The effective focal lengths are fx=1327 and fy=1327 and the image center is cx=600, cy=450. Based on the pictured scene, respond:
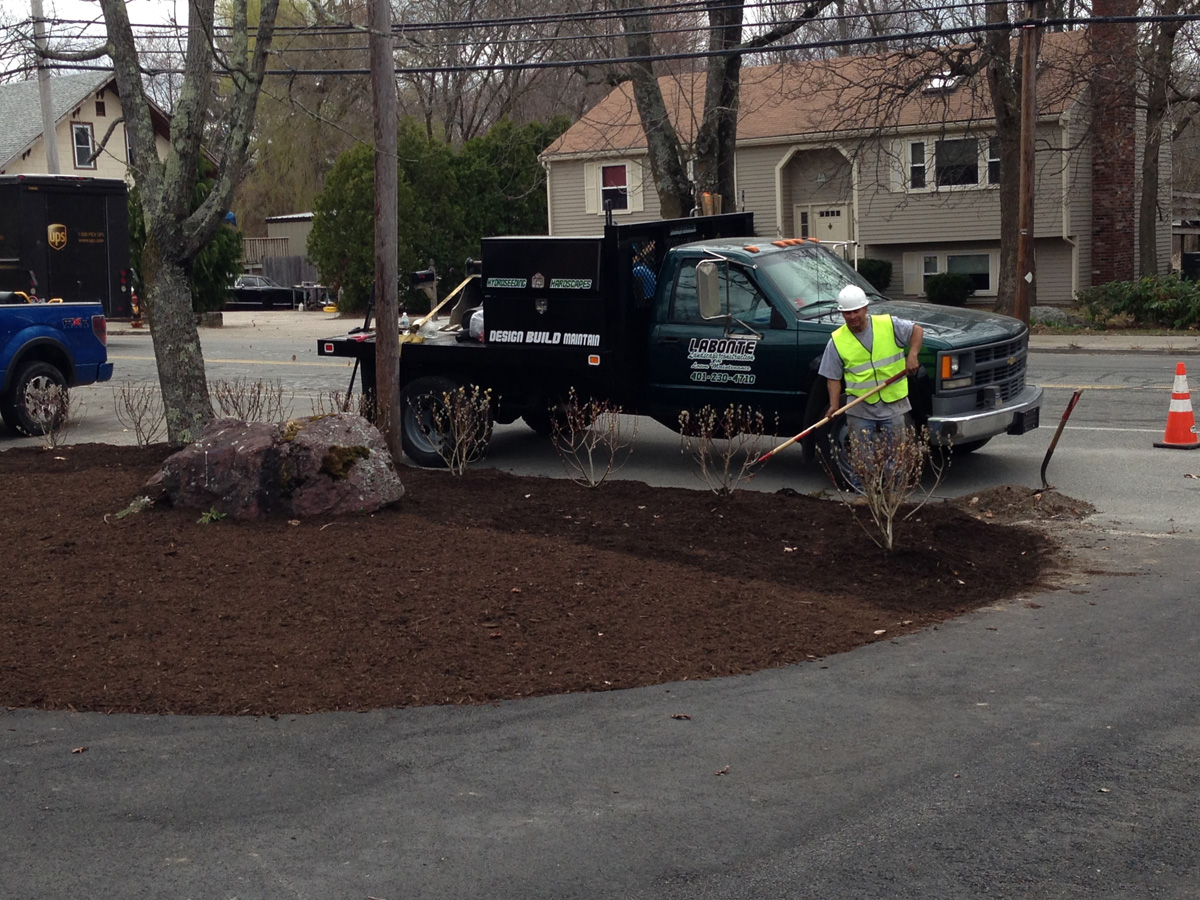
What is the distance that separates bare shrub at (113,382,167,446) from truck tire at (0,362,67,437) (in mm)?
834

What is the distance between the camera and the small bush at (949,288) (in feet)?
110

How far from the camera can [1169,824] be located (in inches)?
181

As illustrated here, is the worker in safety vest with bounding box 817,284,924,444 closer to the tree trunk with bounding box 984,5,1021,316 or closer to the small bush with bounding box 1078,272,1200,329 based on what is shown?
the tree trunk with bounding box 984,5,1021,316

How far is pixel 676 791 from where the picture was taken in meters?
5.00

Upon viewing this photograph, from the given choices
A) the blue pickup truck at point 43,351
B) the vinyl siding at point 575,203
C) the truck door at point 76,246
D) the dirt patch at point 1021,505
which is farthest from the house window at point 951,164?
the dirt patch at point 1021,505

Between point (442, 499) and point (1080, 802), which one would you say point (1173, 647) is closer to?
point (1080, 802)

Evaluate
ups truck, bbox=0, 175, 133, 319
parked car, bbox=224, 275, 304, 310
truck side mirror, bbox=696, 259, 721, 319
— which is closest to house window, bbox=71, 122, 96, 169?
parked car, bbox=224, 275, 304, 310

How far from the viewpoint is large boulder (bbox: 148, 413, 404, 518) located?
881cm

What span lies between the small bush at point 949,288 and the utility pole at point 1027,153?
29.6ft

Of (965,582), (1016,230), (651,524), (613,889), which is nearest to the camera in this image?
(613,889)

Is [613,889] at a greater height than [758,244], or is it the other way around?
[758,244]

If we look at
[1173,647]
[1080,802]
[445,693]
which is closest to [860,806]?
[1080,802]

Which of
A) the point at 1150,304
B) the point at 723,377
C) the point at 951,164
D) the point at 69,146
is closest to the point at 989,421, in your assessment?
the point at 723,377

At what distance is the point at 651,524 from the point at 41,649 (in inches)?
156
